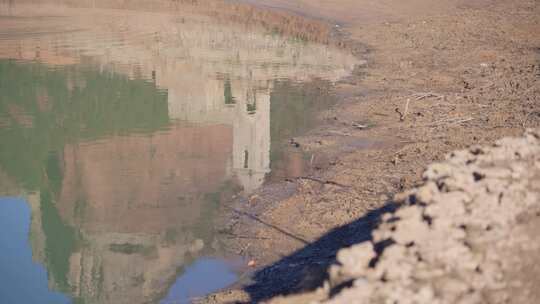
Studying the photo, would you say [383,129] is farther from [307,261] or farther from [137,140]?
[307,261]

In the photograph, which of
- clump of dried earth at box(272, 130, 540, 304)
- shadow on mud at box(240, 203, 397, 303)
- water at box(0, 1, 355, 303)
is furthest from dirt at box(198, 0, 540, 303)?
clump of dried earth at box(272, 130, 540, 304)

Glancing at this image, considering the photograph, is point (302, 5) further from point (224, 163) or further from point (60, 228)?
point (60, 228)

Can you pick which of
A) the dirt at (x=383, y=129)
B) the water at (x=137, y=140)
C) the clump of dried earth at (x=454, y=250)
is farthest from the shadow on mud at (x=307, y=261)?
the clump of dried earth at (x=454, y=250)

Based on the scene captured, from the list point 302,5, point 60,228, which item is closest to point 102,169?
point 60,228

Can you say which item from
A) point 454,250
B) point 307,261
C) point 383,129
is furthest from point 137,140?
point 454,250

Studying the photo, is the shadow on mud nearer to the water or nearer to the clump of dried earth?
the water

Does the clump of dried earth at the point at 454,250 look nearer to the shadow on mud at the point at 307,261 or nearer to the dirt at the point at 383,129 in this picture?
the dirt at the point at 383,129
